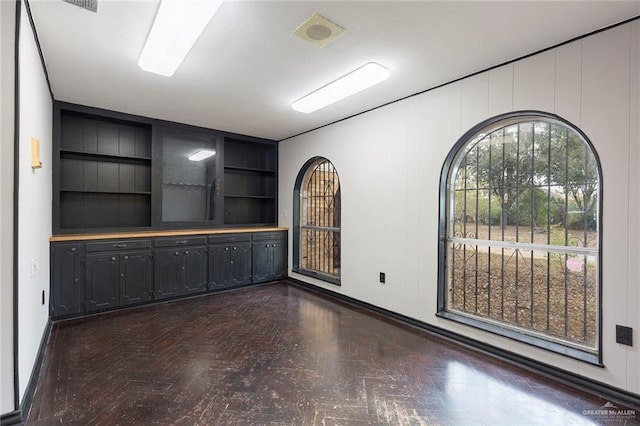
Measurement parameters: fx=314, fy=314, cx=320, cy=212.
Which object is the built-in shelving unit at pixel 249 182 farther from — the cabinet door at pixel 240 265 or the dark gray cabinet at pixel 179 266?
the dark gray cabinet at pixel 179 266

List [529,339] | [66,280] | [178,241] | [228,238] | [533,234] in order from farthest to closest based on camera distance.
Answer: [228,238] → [178,241] → [66,280] → [533,234] → [529,339]

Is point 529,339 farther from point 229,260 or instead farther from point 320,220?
point 229,260

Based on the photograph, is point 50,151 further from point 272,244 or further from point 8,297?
point 272,244

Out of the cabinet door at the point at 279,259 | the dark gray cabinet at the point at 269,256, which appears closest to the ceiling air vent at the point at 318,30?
the dark gray cabinet at the point at 269,256

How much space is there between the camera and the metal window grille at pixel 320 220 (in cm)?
500

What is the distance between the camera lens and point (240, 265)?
5125 millimetres

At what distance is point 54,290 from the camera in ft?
11.8

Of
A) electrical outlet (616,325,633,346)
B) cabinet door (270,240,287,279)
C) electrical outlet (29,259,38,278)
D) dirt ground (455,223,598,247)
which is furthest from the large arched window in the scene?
electrical outlet (29,259,38,278)

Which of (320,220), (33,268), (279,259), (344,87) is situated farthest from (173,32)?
(279,259)

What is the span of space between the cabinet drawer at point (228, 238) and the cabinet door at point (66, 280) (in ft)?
5.39

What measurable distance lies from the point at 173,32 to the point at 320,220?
11.6ft

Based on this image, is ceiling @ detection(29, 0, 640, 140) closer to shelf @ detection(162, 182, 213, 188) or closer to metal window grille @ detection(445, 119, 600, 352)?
metal window grille @ detection(445, 119, 600, 352)

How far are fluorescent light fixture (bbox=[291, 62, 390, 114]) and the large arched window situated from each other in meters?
1.08

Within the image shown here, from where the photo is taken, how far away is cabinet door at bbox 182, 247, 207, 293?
4.59m
